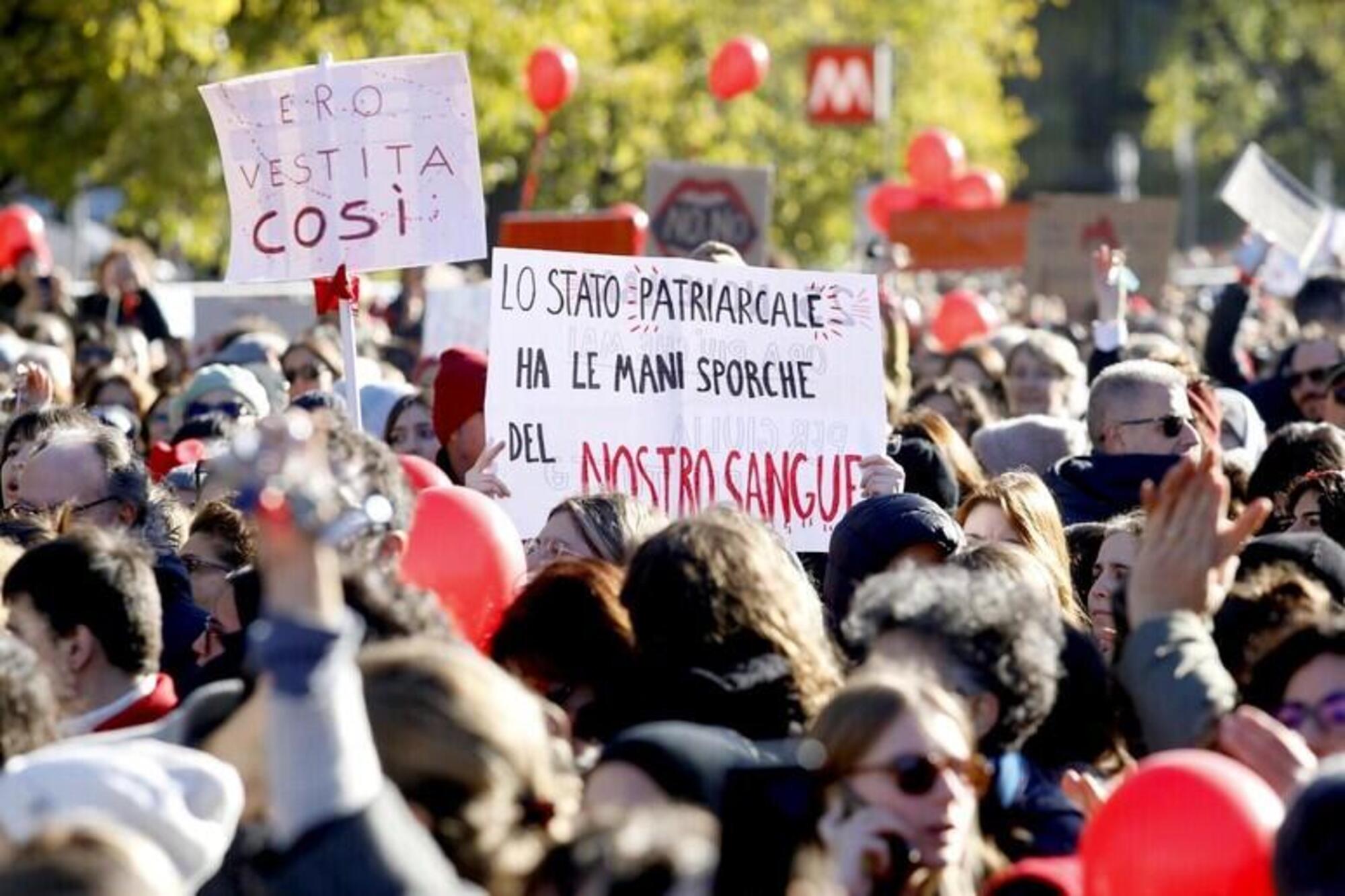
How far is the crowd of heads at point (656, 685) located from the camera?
3.49 m

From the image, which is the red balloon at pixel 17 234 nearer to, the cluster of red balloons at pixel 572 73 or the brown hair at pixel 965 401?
the cluster of red balloons at pixel 572 73

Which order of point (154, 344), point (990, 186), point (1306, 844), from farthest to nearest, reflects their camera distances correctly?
point (990, 186)
point (154, 344)
point (1306, 844)

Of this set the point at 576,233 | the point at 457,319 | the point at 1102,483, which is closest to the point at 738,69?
the point at 576,233

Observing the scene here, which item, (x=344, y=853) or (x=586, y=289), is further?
(x=586, y=289)

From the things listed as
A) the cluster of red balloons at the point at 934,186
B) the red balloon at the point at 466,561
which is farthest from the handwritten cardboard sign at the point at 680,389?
the cluster of red balloons at the point at 934,186

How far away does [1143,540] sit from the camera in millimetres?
4785

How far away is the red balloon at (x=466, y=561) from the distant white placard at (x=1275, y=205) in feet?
26.6

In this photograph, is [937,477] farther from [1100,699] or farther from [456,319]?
[456,319]

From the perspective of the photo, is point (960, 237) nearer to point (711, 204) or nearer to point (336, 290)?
point (711, 204)

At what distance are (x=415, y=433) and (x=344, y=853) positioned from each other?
6160mm

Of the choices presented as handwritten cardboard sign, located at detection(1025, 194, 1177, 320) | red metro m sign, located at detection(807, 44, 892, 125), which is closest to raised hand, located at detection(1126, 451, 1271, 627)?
handwritten cardboard sign, located at detection(1025, 194, 1177, 320)

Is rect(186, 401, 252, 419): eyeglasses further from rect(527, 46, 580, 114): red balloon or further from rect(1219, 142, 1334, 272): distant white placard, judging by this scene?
rect(527, 46, 580, 114): red balloon

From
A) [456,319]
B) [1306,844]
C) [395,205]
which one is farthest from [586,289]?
[456,319]

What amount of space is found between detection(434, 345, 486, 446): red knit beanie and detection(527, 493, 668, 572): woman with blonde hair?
7.42ft
